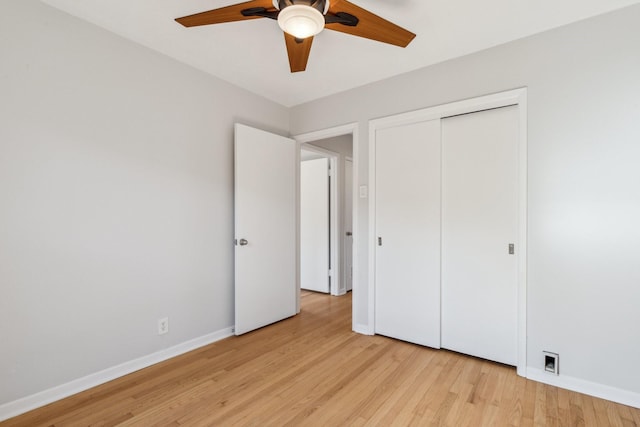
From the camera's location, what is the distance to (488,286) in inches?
96.7

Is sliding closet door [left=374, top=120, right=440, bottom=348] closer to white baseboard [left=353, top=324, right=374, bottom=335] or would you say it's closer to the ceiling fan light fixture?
white baseboard [left=353, top=324, right=374, bottom=335]

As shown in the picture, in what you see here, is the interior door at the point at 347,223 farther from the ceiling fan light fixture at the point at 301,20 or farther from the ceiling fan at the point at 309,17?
the ceiling fan light fixture at the point at 301,20

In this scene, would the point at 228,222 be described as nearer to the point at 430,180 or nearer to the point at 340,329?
the point at 340,329

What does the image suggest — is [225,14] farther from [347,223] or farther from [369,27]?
[347,223]

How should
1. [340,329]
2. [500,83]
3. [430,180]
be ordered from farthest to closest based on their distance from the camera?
[340,329] → [430,180] → [500,83]

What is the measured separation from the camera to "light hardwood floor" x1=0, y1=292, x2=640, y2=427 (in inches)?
70.2

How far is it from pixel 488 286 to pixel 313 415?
160cm

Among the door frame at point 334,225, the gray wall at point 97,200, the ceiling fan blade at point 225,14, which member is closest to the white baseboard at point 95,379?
the gray wall at point 97,200

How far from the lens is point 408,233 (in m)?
2.84

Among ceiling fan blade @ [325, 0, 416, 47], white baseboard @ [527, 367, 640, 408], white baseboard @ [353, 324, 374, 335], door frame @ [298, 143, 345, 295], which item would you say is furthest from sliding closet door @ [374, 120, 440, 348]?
door frame @ [298, 143, 345, 295]

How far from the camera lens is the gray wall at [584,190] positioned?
75.7 inches

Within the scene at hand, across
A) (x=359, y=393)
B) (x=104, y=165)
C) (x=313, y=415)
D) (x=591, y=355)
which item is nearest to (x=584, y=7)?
(x=591, y=355)

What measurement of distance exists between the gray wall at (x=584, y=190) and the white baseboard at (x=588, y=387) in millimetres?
32

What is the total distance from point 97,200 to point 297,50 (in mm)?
1641
